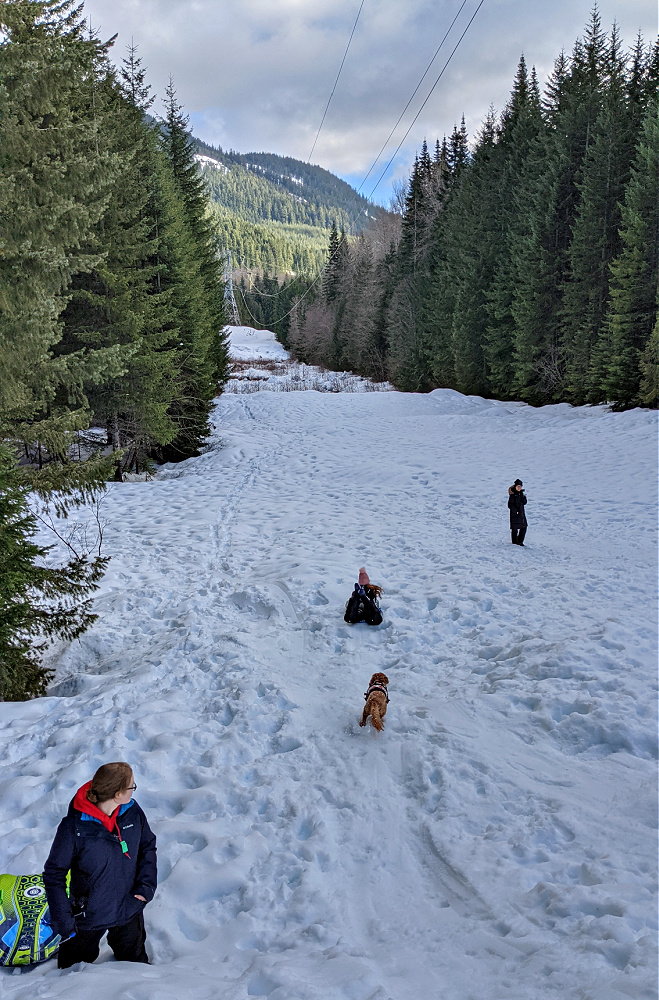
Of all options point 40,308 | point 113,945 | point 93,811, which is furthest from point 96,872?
A: point 40,308

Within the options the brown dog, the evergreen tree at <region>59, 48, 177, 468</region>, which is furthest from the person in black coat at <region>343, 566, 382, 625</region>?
the evergreen tree at <region>59, 48, 177, 468</region>

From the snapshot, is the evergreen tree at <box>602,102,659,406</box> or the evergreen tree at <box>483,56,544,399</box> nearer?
the evergreen tree at <box>602,102,659,406</box>

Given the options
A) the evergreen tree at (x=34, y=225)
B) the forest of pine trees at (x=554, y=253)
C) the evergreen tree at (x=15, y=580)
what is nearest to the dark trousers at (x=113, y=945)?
the evergreen tree at (x=15, y=580)

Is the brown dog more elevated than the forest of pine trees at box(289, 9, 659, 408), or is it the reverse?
the forest of pine trees at box(289, 9, 659, 408)

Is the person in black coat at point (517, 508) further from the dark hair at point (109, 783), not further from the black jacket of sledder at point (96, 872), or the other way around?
the dark hair at point (109, 783)

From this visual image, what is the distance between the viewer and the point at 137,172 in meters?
14.7

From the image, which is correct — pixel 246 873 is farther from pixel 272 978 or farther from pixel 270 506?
pixel 270 506

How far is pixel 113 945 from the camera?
3281mm

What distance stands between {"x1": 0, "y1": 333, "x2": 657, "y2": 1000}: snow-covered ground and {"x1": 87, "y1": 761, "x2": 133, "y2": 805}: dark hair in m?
0.93

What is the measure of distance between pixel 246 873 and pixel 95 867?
1.66 m

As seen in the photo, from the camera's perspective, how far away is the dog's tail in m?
5.76

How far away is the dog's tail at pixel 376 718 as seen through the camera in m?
5.76

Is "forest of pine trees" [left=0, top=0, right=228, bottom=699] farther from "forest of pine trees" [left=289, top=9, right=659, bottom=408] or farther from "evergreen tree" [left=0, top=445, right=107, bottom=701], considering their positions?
"forest of pine trees" [left=289, top=9, right=659, bottom=408]

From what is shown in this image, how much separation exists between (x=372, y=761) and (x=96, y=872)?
311 centimetres
